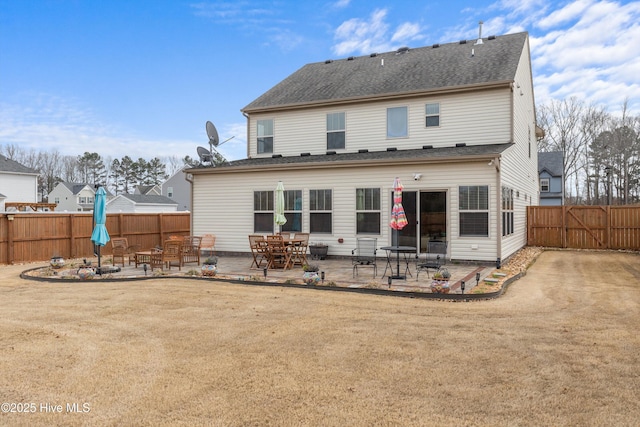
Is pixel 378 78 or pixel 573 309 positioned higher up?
pixel 378 78

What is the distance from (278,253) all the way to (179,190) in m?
36.6

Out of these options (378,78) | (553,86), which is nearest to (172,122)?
(378,78)

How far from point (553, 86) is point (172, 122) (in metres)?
32.3

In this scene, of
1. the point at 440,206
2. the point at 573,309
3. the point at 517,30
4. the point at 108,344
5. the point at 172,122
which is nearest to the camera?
the point at 108,344

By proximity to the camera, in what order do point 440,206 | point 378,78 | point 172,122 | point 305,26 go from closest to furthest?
1. point 440,206
2. point 378,78
3. point 305,26
4. point 172,122

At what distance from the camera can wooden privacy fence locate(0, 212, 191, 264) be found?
13445 mm

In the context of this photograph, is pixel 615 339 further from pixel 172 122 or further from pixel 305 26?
pixel 172 122

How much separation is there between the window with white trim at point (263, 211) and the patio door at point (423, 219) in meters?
4.17

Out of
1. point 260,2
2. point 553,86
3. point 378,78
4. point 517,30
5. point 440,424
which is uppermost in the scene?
point 553,86

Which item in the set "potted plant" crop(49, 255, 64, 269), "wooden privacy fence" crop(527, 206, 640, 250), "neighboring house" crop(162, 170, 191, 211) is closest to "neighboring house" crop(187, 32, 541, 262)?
"wooden privacy fence" crop(527, 206, 640, 250)

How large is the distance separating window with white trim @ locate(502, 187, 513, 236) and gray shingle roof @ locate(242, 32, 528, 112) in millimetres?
3476

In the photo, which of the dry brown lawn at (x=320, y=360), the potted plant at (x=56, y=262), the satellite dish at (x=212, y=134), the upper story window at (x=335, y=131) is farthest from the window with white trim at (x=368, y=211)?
the potted plant at (x=56, y=262)

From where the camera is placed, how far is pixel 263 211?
45.5 feet

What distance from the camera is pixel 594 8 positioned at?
1641 centimetres
